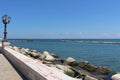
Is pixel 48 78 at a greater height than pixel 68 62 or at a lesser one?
greater

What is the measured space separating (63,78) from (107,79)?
10.4 meters

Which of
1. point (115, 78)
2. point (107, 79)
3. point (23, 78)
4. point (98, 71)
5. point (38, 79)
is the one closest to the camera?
point (38, 79)

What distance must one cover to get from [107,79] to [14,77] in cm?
829

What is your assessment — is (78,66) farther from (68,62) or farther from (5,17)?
(5,17)

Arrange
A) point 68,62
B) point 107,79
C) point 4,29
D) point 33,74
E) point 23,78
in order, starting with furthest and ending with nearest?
point 68,62 < point 4,29 < point 107,79 < point 23,78 < point 33,74

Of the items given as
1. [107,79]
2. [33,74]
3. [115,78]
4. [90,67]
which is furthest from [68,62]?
[33,74]

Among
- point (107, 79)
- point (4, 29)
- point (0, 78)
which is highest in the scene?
point (4, 29)

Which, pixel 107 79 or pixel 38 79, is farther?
pixel 107 79

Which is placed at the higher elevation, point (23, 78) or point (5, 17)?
point (5, 17)

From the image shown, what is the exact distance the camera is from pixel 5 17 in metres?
18.0

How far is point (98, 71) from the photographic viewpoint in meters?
17.2

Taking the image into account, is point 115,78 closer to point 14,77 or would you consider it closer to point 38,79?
point 14,77

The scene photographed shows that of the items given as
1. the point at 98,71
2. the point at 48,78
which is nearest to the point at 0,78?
the point at 48,78

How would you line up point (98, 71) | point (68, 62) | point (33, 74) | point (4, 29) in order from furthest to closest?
point (68, 62), point (4, 29), point (98, 71), point (33, 74)
